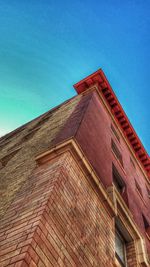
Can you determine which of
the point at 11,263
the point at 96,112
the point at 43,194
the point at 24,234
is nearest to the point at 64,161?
the point at 43,194

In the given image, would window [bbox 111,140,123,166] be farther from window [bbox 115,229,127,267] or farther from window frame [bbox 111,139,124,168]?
window [bbox 115,229,127,267]

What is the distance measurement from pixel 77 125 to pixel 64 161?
7.81 feet

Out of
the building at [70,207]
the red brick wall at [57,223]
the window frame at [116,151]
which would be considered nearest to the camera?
the red brick wall at [57,223]

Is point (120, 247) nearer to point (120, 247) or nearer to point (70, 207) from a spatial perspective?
point (120, 247)

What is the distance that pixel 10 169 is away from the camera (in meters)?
7.42

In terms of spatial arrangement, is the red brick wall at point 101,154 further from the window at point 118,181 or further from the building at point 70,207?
the window at point 118,181

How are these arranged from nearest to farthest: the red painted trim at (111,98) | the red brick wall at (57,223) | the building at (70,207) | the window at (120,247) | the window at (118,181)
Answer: the red brick wall at (57,223) → the building at (70,207) → the window at (120,247) → the window at (118,181) → the red painted trim at (111,98)

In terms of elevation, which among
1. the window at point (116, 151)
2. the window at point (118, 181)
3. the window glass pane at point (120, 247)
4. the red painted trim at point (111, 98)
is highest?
the red painted trim at point (111, 98)

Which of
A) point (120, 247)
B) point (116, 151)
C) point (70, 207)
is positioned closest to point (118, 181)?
point (116, 151)

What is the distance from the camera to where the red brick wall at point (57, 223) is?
3.45 m

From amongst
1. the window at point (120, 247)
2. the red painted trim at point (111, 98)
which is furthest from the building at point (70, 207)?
the red painted trim at point (111, 98)

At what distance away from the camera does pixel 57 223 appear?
4094 mm

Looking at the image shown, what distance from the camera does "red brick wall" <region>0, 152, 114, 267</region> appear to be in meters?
3.45

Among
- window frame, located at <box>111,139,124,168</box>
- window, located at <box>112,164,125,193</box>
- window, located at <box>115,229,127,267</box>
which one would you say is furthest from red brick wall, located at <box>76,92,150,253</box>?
window, located at <box>115,229,127,267</box>
